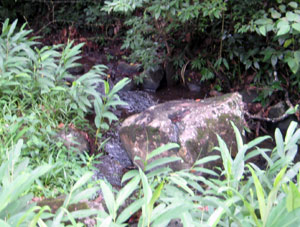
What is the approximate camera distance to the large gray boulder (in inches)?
118

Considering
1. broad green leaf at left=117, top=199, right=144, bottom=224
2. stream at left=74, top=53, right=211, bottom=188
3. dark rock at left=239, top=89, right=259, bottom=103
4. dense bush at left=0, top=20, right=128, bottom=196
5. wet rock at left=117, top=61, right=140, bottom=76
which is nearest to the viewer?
broad green leaf at left=117, top=199, right=144, bottom=224

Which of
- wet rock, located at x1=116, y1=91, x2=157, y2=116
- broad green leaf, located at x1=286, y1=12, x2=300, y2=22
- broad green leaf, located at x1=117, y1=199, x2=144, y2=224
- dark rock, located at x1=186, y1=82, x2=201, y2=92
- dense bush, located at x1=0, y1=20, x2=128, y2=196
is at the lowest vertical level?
wet rock, located at x1=116, y1=91, x2=157, y2=116

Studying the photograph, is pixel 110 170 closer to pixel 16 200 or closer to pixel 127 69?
pixel 16 200

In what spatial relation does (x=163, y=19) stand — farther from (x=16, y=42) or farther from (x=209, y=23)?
(x=16, y=42)

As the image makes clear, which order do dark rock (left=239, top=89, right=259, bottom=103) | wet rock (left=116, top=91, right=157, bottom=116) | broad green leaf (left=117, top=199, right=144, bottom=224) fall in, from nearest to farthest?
broad green leaf (left=117, top=199, right=144, bottom=224), dark rock (left=239, top=89, right=259, bottom=103), wet rock (left=116, top=91, right=157, bottom=116)

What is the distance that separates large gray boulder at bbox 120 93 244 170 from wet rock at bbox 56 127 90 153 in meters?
0.38

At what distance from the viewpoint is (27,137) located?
288 centimetres

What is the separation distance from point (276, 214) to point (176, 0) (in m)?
3.08

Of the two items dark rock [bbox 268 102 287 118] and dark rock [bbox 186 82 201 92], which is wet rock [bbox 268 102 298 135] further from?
dark rock [bbox 186 82 201 92]

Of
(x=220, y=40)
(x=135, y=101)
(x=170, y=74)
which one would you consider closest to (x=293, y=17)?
(x=220, y=40)

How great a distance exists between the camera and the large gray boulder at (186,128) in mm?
2995

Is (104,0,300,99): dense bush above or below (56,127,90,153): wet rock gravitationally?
above

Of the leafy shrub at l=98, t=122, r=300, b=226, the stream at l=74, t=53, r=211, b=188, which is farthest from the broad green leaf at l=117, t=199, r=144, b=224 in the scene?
the stream at l=74, t=53, r=211, b=188

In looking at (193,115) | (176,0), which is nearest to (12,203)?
(193,115)
